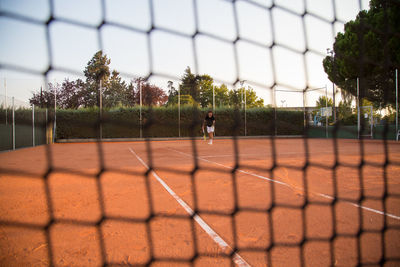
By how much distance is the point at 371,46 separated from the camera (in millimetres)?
2742

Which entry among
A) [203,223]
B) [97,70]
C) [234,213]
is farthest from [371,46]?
[97,70]

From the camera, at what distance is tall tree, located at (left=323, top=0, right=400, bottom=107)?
7.12ft

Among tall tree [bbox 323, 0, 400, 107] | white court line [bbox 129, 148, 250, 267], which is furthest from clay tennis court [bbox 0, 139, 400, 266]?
tall tree [bbox 323, 0, 400, 107]

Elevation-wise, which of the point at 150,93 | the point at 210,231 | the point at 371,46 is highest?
the point at 371,46

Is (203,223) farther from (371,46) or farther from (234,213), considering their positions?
(371,46)

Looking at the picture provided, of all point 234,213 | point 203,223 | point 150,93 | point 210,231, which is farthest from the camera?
point 150,93

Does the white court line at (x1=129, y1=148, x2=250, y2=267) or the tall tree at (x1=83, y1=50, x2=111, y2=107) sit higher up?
the tall tree at (x1=83, y1=50, x2=111, y2=107)

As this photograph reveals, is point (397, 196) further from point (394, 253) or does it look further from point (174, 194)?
point (174, 194)

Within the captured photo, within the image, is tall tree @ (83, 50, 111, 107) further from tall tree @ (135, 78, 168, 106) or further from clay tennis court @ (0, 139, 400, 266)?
clay tennis court @ (0, 139, 400, 266)

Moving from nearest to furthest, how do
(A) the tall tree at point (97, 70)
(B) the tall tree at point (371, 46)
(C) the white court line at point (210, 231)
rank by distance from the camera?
(C) the white court line at point (210, 231) → (A) the tall tree at point (97, 70) → (B) the tall tree at point (371, 46)

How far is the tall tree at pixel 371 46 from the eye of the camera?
2.17 meters

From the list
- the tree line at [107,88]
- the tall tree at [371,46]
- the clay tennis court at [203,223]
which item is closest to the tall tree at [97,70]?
the tree line at [107,88]

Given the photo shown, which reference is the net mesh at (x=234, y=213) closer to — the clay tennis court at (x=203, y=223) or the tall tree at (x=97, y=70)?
the clay tennis court at (x=203, y=223)

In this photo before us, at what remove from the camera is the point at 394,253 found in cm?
134
